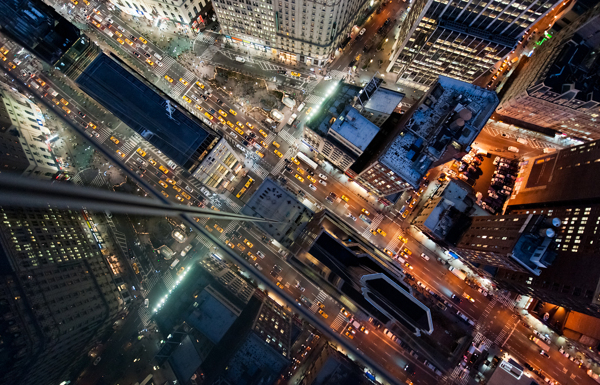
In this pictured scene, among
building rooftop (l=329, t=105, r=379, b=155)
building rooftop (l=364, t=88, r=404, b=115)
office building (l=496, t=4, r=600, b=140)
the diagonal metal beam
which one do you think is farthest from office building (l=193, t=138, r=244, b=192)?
office building (l=496, t=4, r=600, b=140)

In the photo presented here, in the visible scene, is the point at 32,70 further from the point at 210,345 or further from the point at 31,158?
the point at 210,345

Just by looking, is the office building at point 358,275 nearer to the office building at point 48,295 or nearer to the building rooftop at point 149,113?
the building rooftop at point 149,113

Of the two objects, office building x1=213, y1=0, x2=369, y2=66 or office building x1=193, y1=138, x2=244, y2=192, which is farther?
office building x1=193, y1=138, x2=244, y2=192

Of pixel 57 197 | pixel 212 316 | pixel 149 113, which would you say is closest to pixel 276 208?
pixel 212 316

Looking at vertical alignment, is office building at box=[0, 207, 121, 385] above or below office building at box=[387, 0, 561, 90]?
below

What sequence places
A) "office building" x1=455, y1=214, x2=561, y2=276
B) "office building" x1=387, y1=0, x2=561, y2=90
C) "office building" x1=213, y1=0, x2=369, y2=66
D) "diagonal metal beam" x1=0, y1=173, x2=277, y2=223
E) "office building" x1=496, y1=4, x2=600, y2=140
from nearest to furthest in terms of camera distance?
"diagonal metal beam" x1=0, y1=173, x2=277, y2=223
"office building" x1=387, y1=0, x2=561, y2=90
"office building" x1=455, y1=214, x2=561, y2=276
"office building" x1=496, y1=4, x2=600, y2=140
"office building" x1=213, y1=0, x2=369, y2=66

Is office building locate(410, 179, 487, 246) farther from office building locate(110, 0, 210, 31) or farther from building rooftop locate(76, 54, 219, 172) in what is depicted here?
office building locate(110, 0, 210, 31)

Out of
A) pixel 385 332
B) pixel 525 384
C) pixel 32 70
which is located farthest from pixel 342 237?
pixel 32 70
